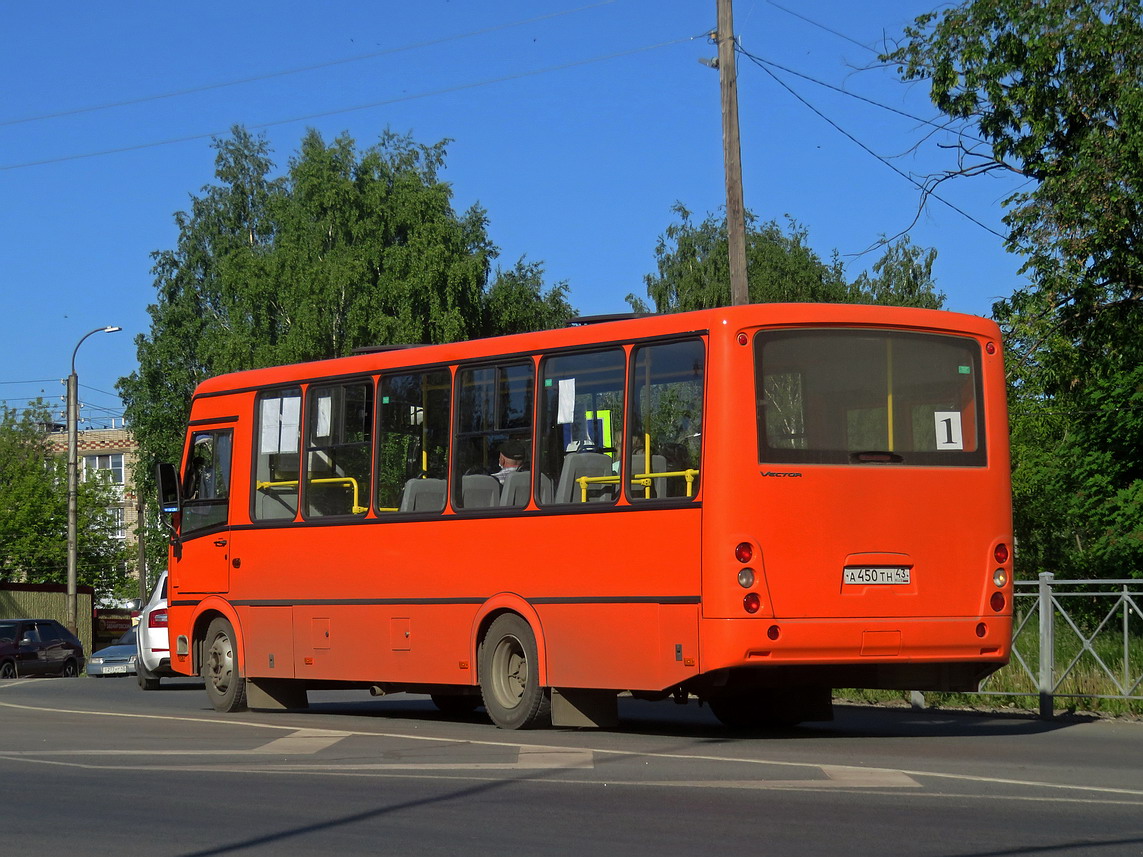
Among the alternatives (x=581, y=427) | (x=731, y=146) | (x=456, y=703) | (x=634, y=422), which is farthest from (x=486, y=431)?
(x=731, y=146)

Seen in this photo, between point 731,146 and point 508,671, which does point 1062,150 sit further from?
point 508,671

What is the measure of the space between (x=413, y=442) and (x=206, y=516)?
3622 mm

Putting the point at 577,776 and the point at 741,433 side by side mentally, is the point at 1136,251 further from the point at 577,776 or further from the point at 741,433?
the point at 577,776

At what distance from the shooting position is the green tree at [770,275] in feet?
220

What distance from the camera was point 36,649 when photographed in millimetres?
41594

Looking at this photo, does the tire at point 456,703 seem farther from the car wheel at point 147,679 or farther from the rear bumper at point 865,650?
the car wheel at point 147,679

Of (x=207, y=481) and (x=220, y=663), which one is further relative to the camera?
(x=207, y=481)

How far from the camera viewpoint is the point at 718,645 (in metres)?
12.6

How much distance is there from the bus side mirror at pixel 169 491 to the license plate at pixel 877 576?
824cm

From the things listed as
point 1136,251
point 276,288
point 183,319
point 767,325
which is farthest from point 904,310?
point 183,319

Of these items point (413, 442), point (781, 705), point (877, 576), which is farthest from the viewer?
point (413, 442)

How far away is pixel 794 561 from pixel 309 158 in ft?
149

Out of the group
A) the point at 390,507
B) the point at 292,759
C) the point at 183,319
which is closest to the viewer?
the point at 292,759

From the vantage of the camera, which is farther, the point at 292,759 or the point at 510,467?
the point at 510,467
